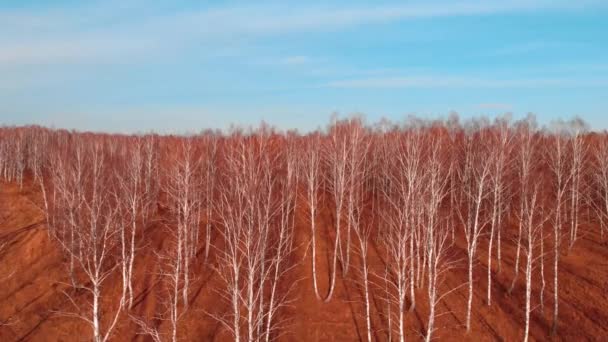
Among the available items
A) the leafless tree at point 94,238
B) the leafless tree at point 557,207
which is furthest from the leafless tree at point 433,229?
the leafless tree at point 94,238

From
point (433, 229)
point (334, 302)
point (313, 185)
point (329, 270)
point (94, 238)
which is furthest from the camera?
point (313, 185)

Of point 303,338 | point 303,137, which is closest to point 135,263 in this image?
point 303,338

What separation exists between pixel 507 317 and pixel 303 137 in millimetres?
32363

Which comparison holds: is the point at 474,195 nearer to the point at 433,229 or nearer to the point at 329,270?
the point at 433,229

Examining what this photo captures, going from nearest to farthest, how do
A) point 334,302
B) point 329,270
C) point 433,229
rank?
point 433,229, point 334,302, point 329,270

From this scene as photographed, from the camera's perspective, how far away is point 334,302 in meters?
33.5

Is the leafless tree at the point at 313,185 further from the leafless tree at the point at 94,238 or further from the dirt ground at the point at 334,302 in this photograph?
the leafless tree at the point at 94,238

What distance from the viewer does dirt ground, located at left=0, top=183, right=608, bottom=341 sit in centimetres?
3003

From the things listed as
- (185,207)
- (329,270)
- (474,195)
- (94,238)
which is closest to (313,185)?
(329,270)

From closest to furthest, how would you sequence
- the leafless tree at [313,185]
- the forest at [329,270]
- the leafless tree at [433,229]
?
the leafless tree at [433,229]
the forest at [329,270]
the leafless tree at [313,185]

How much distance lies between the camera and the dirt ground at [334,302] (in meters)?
30.0

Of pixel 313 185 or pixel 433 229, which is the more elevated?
pixel 313 185

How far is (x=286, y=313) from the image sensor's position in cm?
3281

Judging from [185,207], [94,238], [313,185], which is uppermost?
[313,185]
